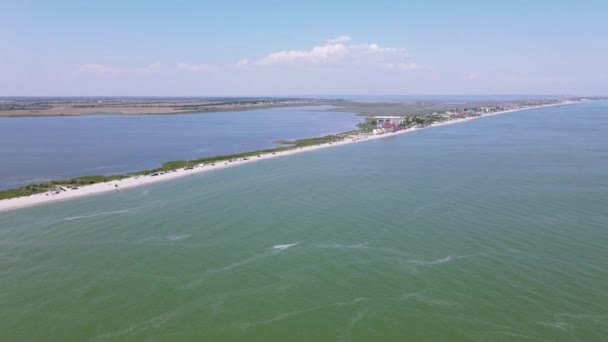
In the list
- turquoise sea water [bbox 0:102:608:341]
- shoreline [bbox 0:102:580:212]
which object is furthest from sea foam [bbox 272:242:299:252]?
shoreline [bbox 0:102:580:212]

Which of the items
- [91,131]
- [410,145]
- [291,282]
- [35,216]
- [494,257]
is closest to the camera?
[291,282]

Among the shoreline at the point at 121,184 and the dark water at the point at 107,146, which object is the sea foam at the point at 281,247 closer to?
the shoreline at the point at 121,184

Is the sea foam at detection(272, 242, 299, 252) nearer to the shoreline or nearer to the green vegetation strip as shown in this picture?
the shoreline

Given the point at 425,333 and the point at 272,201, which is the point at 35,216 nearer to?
the point at 272,201

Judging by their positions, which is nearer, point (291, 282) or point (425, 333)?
point (425, 333)

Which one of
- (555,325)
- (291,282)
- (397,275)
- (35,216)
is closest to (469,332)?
(555,325)

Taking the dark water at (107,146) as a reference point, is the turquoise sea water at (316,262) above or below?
below

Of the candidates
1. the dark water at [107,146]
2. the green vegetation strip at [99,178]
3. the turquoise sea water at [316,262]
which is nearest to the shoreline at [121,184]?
the green vegetation strip at [99,178]

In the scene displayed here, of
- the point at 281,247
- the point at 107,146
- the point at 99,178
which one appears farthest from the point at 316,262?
the point at 107,146
